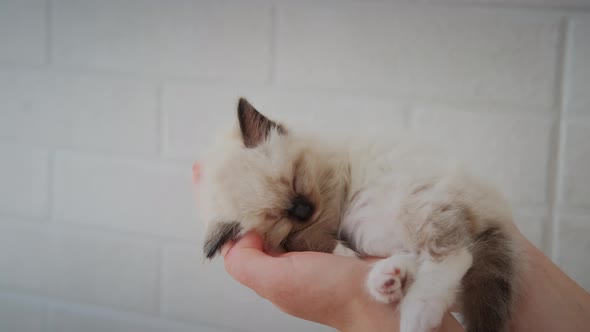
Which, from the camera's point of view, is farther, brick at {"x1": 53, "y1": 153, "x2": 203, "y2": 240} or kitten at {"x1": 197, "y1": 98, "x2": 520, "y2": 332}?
brick at {"x1": 53, "y1": 153, "x2": 203, "y2": 240}

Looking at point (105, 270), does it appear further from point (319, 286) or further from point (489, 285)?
point (489, 285)

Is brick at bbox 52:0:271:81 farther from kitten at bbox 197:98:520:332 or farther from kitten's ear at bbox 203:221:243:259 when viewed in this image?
kitten's ear at bbox 203:221:243:259

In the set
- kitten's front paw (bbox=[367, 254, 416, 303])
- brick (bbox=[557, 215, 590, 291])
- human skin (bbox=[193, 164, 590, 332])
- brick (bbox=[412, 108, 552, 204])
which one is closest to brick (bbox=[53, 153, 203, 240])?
human skin (bbox=[193, 164, 590, 332])

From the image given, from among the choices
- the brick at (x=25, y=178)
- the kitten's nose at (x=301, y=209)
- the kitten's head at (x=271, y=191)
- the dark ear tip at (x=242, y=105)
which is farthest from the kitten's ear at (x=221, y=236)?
the brick at (x=25, y=178)

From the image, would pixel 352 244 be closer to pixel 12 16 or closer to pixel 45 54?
pixel 45 54

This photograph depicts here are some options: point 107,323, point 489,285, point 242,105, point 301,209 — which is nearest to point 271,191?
point 301,209

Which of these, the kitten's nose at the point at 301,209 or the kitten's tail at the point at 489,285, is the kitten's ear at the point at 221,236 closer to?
the kitten's nose at the point at 301,209
